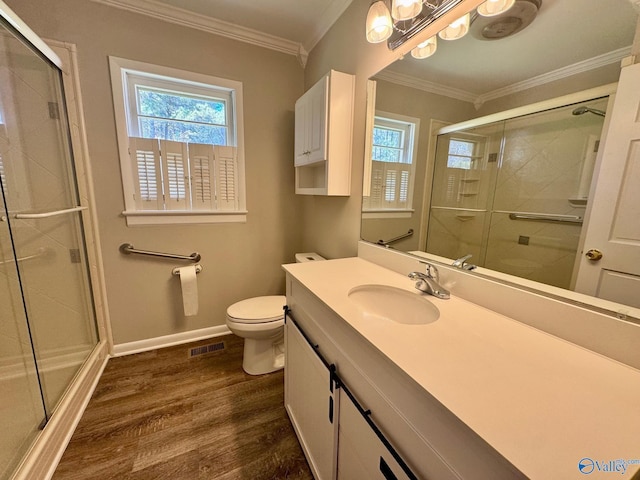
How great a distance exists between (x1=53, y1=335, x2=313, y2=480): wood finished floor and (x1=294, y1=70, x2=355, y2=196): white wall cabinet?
1.35m

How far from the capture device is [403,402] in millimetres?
577

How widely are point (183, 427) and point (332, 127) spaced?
185 centimetres

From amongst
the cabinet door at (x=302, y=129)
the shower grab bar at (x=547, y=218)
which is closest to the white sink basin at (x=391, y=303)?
the shower grab bar at (x=547, y=218)

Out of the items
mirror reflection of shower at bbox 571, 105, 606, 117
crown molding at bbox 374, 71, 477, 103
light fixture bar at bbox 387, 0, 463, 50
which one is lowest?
mirror reflection of shower at bbox 571, 105, 606, 117

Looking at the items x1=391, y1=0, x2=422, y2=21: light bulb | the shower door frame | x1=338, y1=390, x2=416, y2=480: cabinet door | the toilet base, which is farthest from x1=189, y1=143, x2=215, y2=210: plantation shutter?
x1=338, y1=390, x2=416, y2=480: cabinet door

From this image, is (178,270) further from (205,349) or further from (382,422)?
(382,422)

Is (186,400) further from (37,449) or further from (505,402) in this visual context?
(505,402)

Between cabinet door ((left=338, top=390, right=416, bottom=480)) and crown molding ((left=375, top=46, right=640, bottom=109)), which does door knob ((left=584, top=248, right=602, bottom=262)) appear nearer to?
crown molding ((left=375, top=46, right=640, bottom=109))

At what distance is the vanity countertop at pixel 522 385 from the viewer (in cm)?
38

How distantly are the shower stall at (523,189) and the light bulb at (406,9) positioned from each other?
486 millimetres

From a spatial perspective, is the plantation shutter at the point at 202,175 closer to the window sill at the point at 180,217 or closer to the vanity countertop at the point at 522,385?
the window sill at the point at 180,217

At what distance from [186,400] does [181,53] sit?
227 centimetres

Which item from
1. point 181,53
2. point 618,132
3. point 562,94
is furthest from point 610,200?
point 181,53

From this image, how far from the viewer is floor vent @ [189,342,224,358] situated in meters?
1.95
